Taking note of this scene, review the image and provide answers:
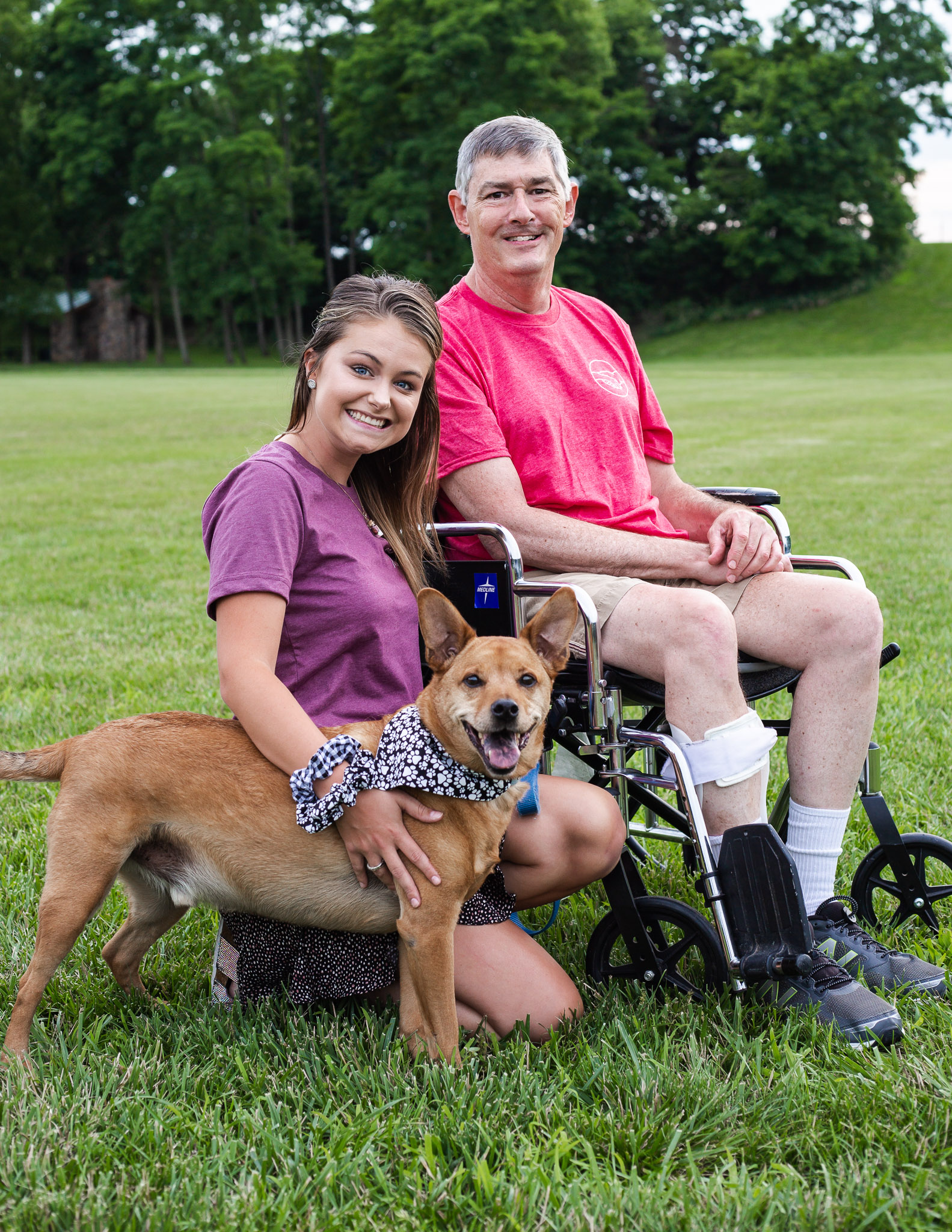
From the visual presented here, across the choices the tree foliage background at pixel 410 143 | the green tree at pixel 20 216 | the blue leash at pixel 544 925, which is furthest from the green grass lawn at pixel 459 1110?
the green tree at pixel 20 216

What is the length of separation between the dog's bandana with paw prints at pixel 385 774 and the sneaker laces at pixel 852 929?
3.17 ft

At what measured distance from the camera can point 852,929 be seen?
8.25 ft

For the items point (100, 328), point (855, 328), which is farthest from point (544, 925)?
point (100, 328)

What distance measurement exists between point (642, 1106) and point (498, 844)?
1.89 feet

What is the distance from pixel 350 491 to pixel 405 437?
206 millimetres

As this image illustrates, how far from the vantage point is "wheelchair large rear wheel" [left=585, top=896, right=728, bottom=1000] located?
7.93ft

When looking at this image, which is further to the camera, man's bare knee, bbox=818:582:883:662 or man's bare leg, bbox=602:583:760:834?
man's bare knee, bbox=818:582:883:662

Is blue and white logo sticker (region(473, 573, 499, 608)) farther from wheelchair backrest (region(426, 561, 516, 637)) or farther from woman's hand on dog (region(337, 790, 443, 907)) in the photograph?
woman's hand on dog (region(337, 790, 443, 907))

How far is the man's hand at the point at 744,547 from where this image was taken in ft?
8.77

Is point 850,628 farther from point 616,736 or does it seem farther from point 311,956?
point 311,956

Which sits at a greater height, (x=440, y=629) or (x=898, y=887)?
(x=440, y=629)

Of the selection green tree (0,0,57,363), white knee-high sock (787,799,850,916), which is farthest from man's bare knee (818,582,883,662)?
green tree (0,0,57,363)

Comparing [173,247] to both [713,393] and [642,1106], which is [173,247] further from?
[642,1106]

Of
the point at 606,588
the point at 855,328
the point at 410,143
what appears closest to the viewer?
the point at 606,588
